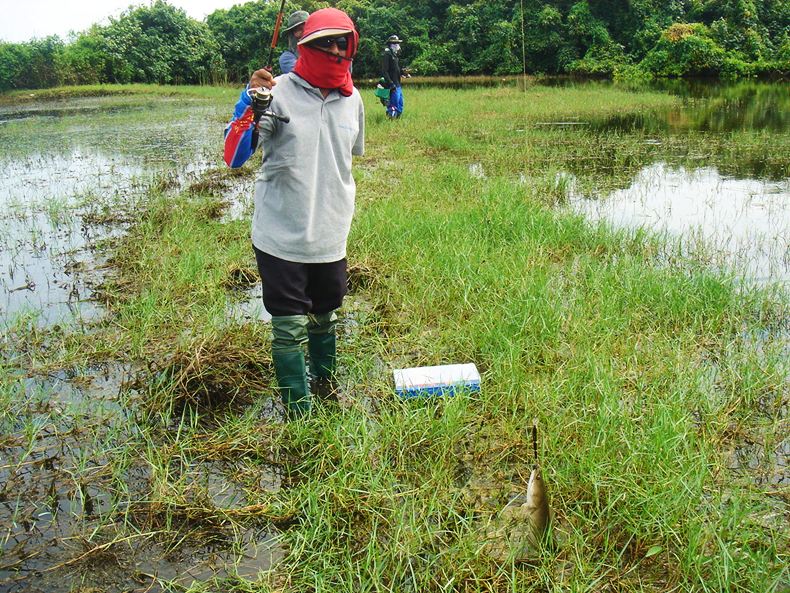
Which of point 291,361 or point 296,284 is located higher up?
point 296,284

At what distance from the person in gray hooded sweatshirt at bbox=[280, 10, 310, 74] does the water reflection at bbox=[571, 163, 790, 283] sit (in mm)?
2786

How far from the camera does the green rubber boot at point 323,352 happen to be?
9.46 ft

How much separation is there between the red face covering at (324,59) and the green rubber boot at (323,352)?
0.99 meters

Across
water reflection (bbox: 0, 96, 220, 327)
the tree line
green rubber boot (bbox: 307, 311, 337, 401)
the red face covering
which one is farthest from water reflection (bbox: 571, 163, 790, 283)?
the tree line

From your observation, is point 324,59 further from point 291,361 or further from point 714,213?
point 714,213

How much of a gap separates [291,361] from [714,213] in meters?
4.63

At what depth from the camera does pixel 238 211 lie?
618cm

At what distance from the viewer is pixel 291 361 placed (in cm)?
263

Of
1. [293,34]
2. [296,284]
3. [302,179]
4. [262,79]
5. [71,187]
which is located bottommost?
[296,284]

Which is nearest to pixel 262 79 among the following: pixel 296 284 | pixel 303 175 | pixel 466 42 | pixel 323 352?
pixel 303 175

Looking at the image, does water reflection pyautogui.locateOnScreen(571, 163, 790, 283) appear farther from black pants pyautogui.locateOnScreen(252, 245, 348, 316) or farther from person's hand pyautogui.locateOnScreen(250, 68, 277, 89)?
person's hand pyautogui.locateOnScreen(250, 68, 277, 89)

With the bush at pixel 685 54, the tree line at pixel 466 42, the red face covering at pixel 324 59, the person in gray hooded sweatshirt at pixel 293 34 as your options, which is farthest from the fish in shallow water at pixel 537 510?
the bush at pixel 685 54

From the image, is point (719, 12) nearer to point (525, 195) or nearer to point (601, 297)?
point (525, 195)

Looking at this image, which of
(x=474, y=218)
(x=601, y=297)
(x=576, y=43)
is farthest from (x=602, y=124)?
(x=576, y=43)
